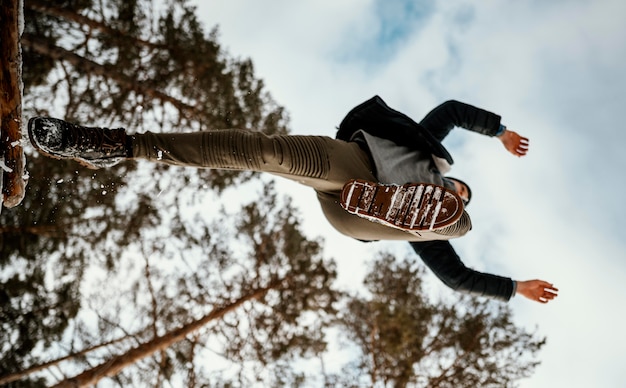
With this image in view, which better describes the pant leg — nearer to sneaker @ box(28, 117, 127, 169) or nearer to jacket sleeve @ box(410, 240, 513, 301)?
sneaker @ box(28, 117, 127, 169)

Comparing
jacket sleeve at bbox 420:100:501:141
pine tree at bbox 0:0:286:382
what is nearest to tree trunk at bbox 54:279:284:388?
pine tree at bbox 0:0:286:382

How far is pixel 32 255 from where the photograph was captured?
22.2 ft

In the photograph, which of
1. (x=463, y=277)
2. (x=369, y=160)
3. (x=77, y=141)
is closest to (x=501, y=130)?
(x=463, y=277)

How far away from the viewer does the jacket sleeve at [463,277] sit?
10.9 ft

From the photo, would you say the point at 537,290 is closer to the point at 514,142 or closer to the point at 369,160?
the point at 514,142

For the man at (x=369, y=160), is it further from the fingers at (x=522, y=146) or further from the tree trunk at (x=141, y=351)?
the tree trunk at (x=141, y=351)

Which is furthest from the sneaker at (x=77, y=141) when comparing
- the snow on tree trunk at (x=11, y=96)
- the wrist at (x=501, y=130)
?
the wrist at (x=501, y=130)

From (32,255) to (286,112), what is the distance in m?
4.19

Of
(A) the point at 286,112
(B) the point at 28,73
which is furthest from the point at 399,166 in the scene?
(B) the point at 28,73

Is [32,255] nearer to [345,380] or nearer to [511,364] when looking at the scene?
[345,380]

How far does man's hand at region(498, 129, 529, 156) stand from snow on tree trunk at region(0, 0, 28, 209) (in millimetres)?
2948

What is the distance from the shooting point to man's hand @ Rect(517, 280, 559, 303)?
130 inches

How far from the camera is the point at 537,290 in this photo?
334cm

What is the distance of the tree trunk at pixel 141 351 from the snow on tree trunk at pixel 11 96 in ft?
12.3
